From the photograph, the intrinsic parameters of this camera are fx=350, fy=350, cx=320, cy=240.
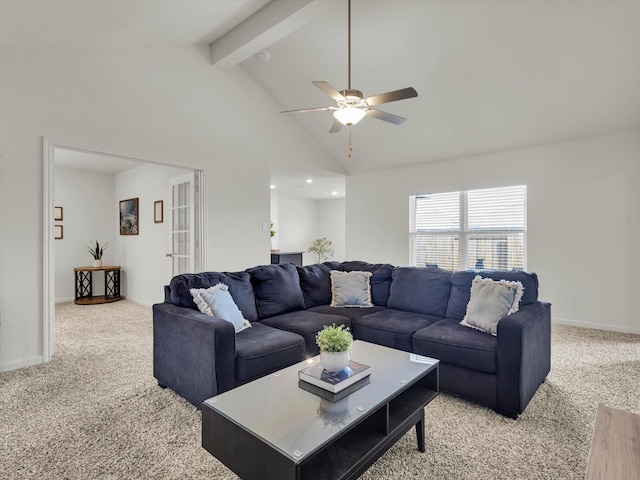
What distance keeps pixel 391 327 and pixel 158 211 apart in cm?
437

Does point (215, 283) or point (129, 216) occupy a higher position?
point (129, 216)

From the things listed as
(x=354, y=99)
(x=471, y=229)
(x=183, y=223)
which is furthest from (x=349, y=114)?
(x=471, y=229)

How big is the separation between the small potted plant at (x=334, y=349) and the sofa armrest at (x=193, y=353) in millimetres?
702

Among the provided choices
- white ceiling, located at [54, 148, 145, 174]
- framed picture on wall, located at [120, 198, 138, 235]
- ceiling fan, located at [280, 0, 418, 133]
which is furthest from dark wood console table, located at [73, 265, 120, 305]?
ceiling fan, located at [280, 0, 418, 133]

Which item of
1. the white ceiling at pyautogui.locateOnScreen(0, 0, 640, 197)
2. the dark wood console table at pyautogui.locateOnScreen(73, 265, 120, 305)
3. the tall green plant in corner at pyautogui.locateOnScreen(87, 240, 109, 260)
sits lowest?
the dark wood console table at pyautogui.locateOnScreen(73, 265, 120, 305)

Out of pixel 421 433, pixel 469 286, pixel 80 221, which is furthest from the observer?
pixel 80 221

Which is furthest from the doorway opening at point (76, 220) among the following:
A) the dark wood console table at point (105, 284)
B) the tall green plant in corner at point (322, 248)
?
the tall green plant in corner at point (322, 248)

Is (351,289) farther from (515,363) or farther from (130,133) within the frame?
(130,133)

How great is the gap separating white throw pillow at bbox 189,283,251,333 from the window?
3.91 metres

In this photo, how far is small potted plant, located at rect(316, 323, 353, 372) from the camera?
176cm

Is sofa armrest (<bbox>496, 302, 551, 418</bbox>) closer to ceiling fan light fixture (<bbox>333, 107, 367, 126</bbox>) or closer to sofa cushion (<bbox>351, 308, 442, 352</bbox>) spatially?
sofa cushion (<bbox>351, 308, 442, 352</bbox>)

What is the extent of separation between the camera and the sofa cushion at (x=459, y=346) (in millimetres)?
2312

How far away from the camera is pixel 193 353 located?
7.54 feet

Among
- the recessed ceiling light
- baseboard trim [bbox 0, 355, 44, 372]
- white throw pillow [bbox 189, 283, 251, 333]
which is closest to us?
white throw pillow [bbox 189, 283, 251, 333]
